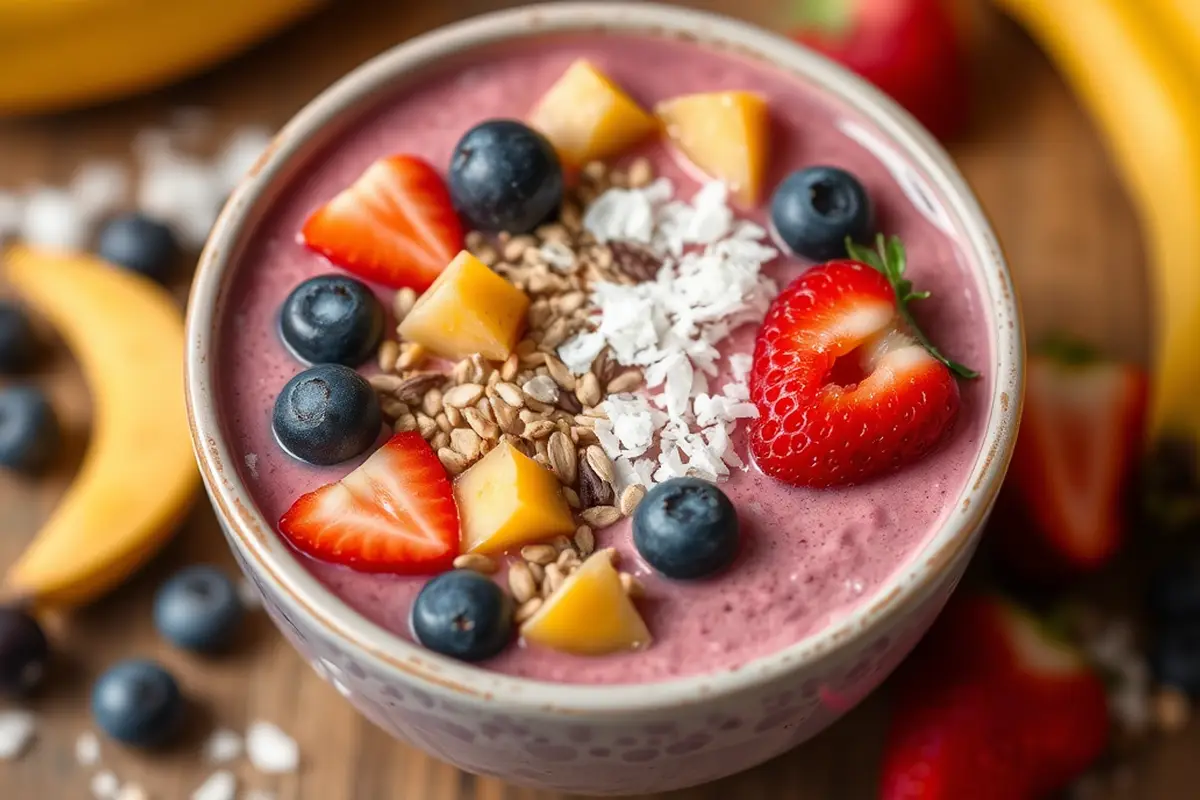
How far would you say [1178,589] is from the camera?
199cm

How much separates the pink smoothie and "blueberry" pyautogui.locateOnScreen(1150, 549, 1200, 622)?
1.95 ft

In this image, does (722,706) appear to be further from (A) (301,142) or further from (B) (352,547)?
(A) (301,142)

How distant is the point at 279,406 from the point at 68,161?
107 cm

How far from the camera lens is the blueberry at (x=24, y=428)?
2072mm

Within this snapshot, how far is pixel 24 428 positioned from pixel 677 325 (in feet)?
3.35

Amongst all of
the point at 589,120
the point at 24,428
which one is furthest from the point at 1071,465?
the point at 24,428

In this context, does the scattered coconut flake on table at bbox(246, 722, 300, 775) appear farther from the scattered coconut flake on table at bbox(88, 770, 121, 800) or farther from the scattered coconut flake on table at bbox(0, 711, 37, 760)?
the scattered coconut flake on table at bbox(0, 711, 37, 760)

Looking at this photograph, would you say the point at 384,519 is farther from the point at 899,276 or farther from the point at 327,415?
the point at 899,276

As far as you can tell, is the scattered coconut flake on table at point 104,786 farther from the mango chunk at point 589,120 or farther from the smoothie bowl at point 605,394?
the mango chunk at point 589,120

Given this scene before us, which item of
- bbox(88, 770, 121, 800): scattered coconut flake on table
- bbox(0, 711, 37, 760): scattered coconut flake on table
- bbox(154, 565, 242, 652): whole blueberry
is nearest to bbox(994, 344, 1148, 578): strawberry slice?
bbox(154, 565, 242, 652): whole blueberry

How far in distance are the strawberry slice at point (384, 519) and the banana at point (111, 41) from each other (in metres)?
1.09

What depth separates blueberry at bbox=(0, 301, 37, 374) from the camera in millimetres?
2168

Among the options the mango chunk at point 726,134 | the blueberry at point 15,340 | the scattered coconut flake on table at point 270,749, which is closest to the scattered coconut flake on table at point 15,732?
the scattered coconut flake on table at point 270,749

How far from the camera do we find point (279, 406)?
155 cm
